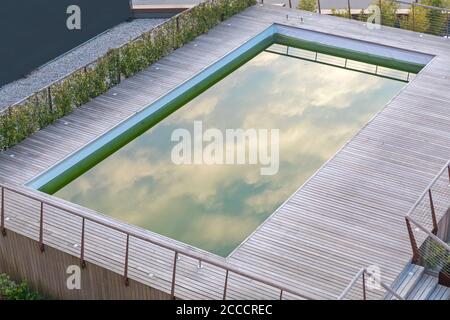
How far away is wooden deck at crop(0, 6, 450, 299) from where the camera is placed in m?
10.9

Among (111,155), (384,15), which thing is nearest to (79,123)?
(111,155)

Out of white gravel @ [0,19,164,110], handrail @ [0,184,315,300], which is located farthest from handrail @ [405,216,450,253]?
white gravel @ [0,19,164,110]

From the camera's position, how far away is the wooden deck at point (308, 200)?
10.9m

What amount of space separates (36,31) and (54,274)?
7.40m

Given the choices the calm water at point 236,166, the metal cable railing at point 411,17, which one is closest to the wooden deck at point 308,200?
the calm water at point 236,166

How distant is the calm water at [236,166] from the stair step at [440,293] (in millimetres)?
2916

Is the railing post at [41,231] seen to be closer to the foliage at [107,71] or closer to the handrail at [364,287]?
the foliage at [107,71]

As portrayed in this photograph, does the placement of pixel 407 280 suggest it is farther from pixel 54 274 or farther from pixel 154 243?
pixel 54 274

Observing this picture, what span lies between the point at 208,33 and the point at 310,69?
2.30 m

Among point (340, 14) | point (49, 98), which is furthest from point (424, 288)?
point (340, 14)

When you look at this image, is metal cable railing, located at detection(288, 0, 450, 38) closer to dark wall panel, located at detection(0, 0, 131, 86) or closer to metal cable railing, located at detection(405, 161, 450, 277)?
dark wall panel, located at detection(0, 0, 131, 86)

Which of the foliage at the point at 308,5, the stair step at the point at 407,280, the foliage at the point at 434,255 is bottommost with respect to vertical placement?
the stair step at the point at 407,280

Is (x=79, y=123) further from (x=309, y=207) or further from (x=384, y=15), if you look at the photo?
(x=384, y=15)

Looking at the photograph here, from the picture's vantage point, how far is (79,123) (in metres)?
14.7
